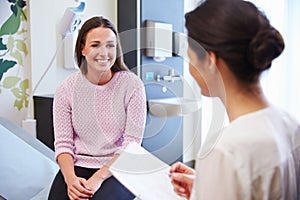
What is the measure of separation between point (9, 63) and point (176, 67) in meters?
1.10

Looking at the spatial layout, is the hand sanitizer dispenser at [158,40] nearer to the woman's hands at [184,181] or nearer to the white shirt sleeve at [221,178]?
the woman's hands at [184,181]

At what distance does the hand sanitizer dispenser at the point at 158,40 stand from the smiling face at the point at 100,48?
679mm

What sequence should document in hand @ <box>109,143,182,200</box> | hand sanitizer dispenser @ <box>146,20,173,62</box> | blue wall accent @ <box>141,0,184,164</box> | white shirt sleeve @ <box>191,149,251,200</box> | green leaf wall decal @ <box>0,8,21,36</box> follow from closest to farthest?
white shirt sleeve @ <box>191,149,251,200</box>, document in hand @ <box>109,143,182,200</box>, blue wall accent @ <box>141,0,184,164</box>, green leaf wall decal @ <box>0,8,21,36</box>, hand sanitizer dispenser @ <box>146,20,173,62</box>

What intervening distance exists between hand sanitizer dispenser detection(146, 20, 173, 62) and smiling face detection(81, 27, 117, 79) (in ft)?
2.23

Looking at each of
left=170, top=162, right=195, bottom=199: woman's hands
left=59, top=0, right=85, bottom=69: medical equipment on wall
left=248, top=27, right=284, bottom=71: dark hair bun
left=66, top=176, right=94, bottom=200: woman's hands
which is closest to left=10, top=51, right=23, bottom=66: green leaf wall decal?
left=59, top=0, right=85, bottom=69: medical equipment on wall

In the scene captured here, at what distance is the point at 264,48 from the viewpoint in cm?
58

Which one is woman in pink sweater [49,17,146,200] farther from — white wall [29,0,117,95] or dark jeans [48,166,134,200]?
white wall [29,0,117,95]

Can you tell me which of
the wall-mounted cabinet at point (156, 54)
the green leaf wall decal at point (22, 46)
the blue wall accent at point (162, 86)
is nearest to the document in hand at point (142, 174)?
the blue wall accent at point (162, 86)

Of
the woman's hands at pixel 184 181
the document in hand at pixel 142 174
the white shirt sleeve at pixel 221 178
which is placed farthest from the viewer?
the document in hand at pixel 142 174

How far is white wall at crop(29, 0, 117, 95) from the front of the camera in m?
1.95

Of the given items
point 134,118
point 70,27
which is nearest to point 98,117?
point 134,118

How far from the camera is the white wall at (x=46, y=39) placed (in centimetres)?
195

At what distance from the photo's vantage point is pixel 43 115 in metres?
1.96

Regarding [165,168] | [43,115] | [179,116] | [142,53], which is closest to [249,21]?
[165,168]
